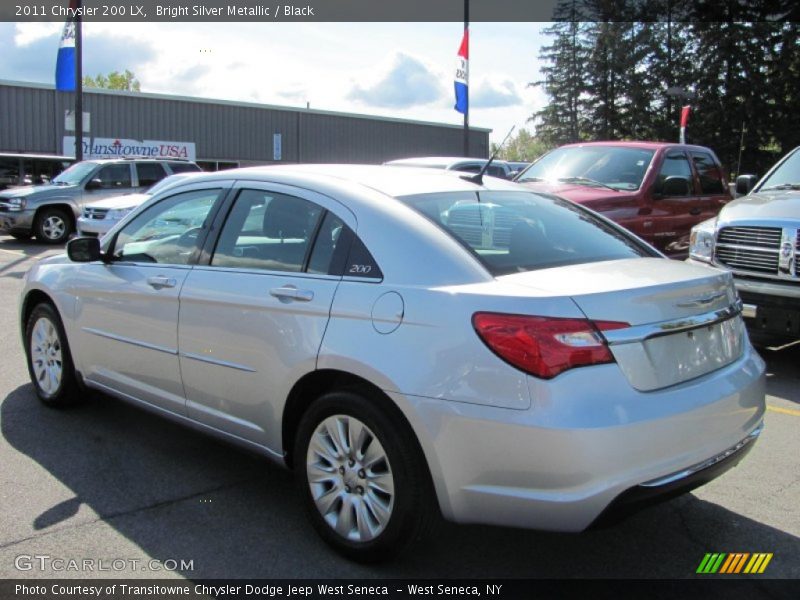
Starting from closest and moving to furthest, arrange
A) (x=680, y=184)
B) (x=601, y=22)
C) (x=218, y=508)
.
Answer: (x=218, y=508)
(x=680, y=184)
(x=601, y=22)

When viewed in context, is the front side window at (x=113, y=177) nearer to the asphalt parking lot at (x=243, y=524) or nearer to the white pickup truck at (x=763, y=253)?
the asphalt parking lot at (x=243, y=524)

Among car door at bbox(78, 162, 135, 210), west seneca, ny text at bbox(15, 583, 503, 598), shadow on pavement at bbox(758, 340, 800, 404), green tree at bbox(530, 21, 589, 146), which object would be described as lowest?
west seneca, ny text at bbox(15, 583, 503, 598)

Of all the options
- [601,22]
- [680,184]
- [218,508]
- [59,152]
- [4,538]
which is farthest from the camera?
[601,22]

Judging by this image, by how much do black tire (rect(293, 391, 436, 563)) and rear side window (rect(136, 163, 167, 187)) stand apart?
14715 millimetres

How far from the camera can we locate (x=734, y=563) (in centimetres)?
316

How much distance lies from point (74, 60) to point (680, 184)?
15.9 meters

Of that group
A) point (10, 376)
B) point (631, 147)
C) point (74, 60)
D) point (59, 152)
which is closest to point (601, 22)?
point (59, 152)

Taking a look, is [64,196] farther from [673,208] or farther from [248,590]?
[248,590]

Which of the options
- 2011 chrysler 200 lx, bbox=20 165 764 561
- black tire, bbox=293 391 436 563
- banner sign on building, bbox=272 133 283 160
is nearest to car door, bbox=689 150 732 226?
2011 chrysler 200 lx, bbox=20 165 764 561

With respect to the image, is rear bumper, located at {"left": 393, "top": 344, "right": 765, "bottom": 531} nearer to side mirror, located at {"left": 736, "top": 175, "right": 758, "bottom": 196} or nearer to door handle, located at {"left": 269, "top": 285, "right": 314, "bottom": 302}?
door handle, located at {"left": 269, "top": 285, "right": 314, "bottom": 302}

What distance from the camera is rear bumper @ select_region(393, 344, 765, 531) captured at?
260 cm

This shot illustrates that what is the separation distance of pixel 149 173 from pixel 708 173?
39.4 feet

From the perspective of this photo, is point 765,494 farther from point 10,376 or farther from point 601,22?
point 601,22

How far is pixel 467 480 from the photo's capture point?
276 cm
